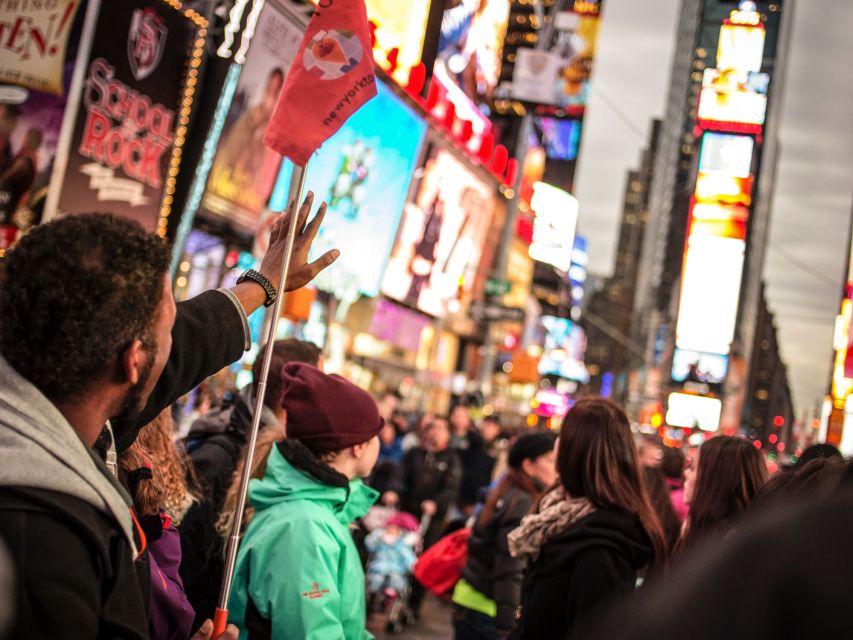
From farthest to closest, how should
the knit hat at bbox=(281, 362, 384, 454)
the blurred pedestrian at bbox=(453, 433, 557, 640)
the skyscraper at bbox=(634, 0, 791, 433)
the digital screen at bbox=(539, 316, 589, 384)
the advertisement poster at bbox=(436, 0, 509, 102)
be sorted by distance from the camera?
1. the digital screen at bbox=(539, 316, 589, 384)
2. the skyscraper at bbox=(634, 0, 791, 433)
3. the advertisement poster at bbox=(436, 0, 509, 102)
4. the blurred pedestrian at bbox=(453, 433, 557, 640)
5. the knit hat at bbox=(281, 362, 384, 454)

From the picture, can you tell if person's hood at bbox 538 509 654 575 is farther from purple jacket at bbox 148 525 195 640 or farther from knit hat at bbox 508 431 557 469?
knit hat at bbox 508 431 557 469

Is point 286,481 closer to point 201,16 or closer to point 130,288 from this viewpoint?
point 130,288

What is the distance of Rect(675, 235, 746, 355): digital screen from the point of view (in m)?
A: 60.8

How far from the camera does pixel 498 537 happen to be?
6.31 m

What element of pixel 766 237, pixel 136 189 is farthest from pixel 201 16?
pixel 766 237

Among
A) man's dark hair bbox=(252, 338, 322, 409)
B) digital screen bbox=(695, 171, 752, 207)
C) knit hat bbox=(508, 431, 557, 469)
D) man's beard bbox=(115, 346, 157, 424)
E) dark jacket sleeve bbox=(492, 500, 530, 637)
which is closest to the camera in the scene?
man's beard bbox=(115, 346, 157, 424)

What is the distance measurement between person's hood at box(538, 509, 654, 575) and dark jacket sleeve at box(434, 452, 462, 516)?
794 cm

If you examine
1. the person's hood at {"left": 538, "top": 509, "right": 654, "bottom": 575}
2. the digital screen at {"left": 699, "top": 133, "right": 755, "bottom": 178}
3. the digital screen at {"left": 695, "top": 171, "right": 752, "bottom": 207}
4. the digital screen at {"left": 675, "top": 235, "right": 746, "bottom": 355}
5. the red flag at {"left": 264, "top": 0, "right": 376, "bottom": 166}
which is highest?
the digital screen at {"left": 699, "top": 133, "right": 755, "bottom": 178}

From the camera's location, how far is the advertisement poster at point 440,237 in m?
26.8

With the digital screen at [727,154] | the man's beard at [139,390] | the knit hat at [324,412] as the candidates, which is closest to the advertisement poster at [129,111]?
the knit hat at [324,412]

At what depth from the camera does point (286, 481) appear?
3.99 m

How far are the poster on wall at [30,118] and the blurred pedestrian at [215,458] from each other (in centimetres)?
722

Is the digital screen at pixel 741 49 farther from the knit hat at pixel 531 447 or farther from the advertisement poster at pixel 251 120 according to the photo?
the knit hat at pixel 531 447

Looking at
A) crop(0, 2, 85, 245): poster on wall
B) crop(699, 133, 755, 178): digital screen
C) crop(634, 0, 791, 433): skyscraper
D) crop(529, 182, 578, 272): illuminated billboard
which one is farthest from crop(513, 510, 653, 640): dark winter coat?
crop(699, 133, 755, 178): digital screen
